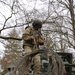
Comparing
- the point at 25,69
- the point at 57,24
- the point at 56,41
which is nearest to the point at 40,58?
the point at 25,69

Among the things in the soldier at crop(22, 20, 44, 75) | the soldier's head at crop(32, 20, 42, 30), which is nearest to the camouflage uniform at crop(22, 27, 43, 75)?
the soldier at crop(22, 20, 44, 75)

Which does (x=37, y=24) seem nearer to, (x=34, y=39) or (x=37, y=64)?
(x=34, y=39)

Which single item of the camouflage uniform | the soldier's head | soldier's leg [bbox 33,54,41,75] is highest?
the soldier's head

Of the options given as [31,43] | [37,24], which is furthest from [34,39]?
[37,24]

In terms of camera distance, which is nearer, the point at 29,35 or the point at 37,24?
the point at 37,24

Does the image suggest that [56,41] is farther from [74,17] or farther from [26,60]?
[26,60]

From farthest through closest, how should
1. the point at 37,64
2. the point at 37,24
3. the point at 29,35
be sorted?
the point at 29,35 < the point at 37,64 < the point at 37,24

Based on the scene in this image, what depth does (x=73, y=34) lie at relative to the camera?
1043 inches

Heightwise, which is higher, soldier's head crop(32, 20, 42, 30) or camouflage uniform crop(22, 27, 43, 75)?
soldier's head crop(32, 20, 42, 30)

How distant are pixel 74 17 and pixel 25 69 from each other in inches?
859

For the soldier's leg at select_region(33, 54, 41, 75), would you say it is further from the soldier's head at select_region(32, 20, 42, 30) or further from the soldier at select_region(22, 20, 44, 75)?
the soldier's head at select_region(32, 20, 42, 30)

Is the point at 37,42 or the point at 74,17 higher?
the point at 74,17

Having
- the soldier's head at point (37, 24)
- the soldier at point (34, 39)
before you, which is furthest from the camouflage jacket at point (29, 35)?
the soldier's head at point (37, 24)

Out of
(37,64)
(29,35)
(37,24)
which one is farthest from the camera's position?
(29,35)
